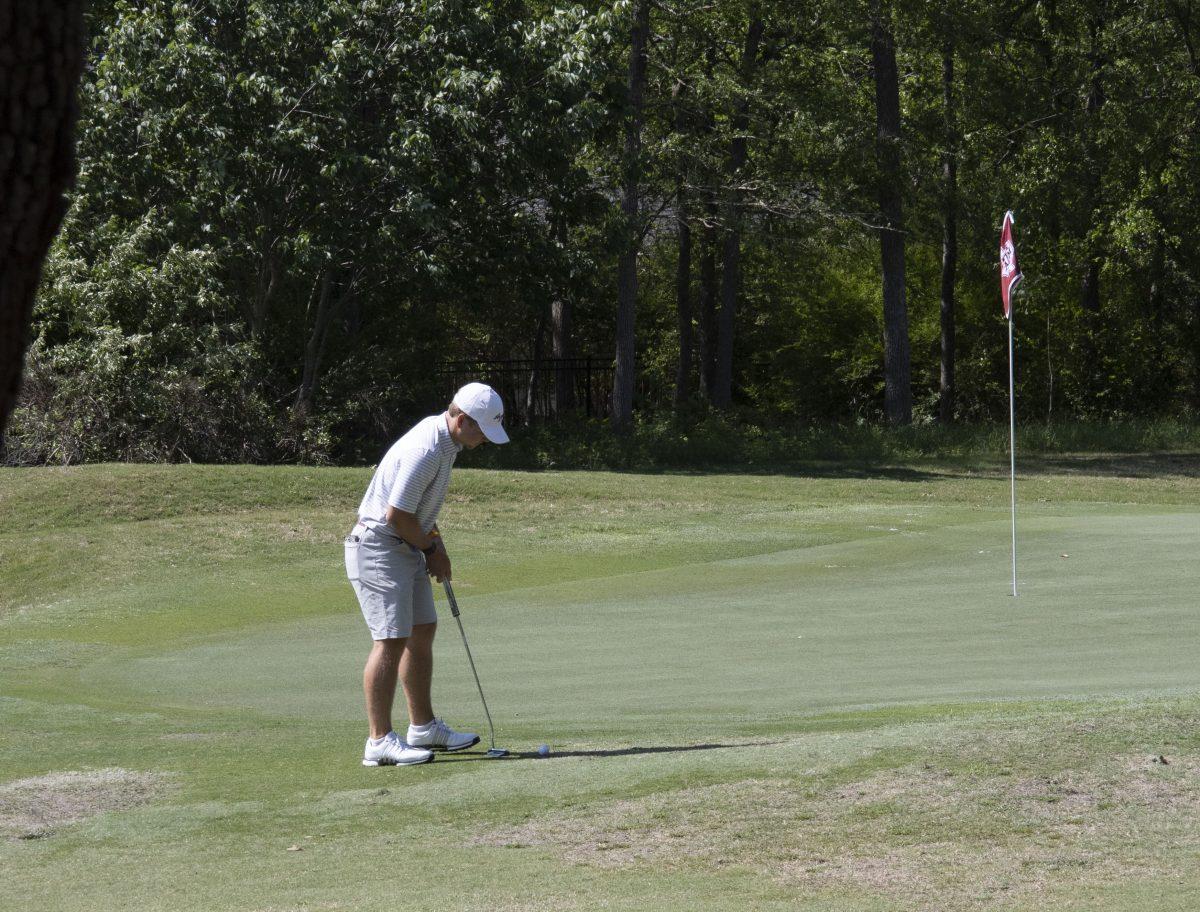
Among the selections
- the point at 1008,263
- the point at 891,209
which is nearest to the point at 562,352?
the point at 891,209

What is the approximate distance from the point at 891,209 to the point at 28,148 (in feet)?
105

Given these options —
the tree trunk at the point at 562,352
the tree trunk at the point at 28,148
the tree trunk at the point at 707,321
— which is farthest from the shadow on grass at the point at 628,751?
the tree trunk at the point at 707,321

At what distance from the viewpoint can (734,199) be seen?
32.2 metres

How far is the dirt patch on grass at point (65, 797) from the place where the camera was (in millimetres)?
5844

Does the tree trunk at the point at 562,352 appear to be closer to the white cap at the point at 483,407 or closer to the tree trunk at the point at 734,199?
the tree trunk at the point at 734,199

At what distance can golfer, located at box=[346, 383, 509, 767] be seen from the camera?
7336 millimetres

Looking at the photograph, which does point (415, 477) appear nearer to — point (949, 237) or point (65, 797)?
point (65, 797)

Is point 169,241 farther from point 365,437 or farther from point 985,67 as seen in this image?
point 985,67

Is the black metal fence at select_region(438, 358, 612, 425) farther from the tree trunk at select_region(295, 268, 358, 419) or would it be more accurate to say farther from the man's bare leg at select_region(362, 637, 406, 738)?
the man's bare leg at select_region(362, 637, 406, 738)

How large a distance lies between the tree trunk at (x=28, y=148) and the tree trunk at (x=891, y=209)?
2970 cm

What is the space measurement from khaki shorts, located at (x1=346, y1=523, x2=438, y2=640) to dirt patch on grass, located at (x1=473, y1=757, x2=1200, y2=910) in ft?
6.21

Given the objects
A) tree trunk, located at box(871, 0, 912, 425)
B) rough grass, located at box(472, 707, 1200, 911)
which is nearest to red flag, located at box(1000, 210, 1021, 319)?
rough grass, located at box(472, 707, 1200, 911)

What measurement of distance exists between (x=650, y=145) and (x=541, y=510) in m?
13.5

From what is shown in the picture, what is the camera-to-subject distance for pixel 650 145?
31.8 meters
